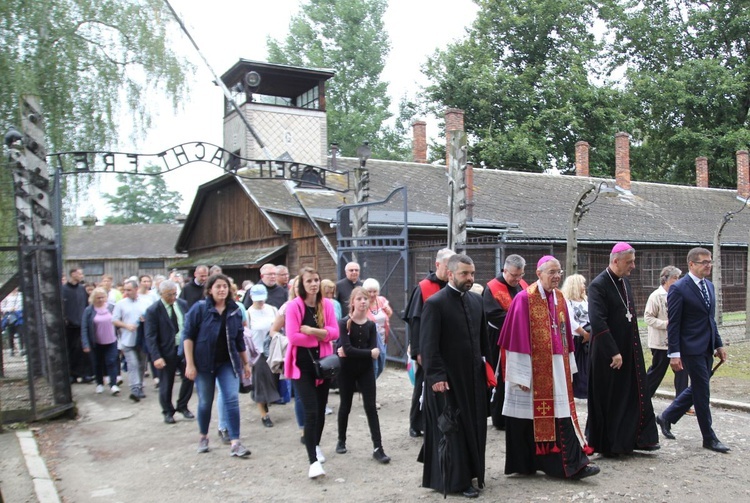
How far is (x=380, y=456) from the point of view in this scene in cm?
673

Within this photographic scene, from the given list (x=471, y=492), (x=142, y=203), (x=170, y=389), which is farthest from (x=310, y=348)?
(x=142, y=203)

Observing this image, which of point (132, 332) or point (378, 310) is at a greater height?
point (378, 310)

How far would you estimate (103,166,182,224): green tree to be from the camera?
78.3m

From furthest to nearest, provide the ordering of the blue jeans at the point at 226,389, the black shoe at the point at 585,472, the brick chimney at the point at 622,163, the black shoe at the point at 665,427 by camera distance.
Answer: the brick chimney at the point at 622,163 → the black shoe at the point at 665,427 → the blue jeans at the point at 226,389 → the black shoe at the point at 585,472

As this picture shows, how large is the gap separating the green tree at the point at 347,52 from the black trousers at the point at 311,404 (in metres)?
39.8

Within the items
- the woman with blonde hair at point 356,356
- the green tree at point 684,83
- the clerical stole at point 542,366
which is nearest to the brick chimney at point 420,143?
the green tree at point 684,83

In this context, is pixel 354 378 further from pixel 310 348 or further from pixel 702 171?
pixel 702 171

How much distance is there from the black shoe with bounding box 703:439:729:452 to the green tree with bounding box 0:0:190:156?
11844mm

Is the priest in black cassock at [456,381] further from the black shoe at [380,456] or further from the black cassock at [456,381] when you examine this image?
the black shoe at [380,456]

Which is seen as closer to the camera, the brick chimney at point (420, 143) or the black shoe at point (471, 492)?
the black shoe at point (471, 492)

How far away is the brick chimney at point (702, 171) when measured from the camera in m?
36.3

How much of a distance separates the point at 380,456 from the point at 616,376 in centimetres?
230

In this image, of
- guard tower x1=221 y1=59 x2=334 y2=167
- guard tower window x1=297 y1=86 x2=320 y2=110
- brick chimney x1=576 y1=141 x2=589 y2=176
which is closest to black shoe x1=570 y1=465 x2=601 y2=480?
guard tower x1=221 y1=59 x2=334 y2=167

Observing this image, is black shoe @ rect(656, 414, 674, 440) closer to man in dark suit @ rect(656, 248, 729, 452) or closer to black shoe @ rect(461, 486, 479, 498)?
man in dark suit @ rect(656, 248, 729, 452)
